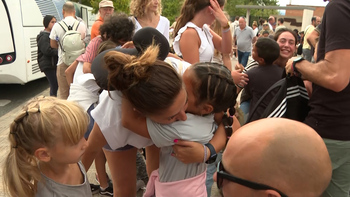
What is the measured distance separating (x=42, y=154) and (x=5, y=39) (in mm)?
6454

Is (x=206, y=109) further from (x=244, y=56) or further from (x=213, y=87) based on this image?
(x=244, y=56)

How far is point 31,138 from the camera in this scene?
155cm

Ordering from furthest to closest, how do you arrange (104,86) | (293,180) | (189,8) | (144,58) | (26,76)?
1. (26,76)
2. (189,8)
3. (104,86)
4. (144,58)
5. (293,180)

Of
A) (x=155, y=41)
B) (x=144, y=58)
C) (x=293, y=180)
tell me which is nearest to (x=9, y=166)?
(x=144, y=58)

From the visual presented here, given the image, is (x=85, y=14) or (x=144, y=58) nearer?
(x=144, y=58)

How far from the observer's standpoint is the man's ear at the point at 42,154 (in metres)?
1.58

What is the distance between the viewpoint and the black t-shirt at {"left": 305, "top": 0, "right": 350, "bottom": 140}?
1.84 metres

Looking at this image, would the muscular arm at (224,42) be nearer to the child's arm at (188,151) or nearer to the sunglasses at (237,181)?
the child's arm at (188,151)

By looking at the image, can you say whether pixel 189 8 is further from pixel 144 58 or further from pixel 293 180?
pixel 293 180

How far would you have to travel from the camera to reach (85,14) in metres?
13.8

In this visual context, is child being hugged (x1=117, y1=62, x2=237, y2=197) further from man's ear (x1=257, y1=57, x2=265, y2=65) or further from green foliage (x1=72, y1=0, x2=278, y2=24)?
green foliage (x1=72, y1=0, x2=278, y2=24)

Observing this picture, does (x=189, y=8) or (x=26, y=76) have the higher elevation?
(x=189, y=8)

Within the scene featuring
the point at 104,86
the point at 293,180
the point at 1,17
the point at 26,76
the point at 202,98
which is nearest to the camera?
the point at 293,180

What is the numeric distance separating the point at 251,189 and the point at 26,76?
7.51 meters
